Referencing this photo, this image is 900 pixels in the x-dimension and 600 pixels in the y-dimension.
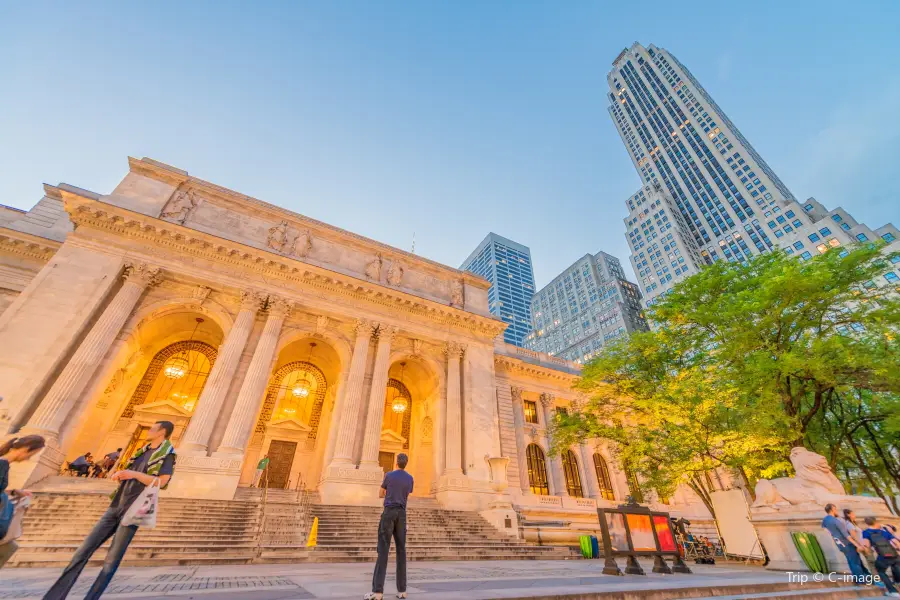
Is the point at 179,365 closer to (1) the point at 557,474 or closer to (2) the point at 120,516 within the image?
(2) the point at 120,516

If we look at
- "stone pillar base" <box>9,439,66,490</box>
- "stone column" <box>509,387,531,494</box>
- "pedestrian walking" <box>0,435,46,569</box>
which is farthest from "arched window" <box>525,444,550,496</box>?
"pedestrian walking" <box>0,435,46,569</box>

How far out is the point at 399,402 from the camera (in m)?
24.6

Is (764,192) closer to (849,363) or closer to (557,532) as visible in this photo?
(849,363)

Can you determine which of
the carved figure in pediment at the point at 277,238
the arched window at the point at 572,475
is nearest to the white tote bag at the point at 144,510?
the carved figure in pediment at the point at 277,238

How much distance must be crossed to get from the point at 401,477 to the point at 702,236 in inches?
3873

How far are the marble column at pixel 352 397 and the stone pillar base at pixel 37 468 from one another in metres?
9.52

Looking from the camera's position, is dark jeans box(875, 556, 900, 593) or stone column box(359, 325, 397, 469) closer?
dark jeans box(875, 556, 900, 593)

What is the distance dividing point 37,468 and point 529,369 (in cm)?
2559

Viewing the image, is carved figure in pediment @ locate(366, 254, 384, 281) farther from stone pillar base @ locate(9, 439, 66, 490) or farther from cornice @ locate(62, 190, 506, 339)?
stone pillar base @ locate(9, 439, 66, 490)

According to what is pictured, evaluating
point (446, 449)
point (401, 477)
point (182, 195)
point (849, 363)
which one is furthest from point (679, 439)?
point (182, 195)

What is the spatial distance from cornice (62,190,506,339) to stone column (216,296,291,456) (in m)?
2.04

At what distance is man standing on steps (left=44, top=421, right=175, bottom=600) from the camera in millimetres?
3348

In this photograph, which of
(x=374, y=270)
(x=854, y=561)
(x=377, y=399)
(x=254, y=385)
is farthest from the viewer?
(x=374, y=270)

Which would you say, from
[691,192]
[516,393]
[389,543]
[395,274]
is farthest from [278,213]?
[691,192]
